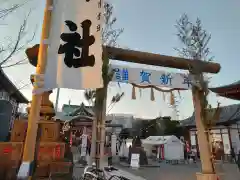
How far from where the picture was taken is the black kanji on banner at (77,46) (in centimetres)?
334

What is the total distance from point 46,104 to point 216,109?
17.2 feet

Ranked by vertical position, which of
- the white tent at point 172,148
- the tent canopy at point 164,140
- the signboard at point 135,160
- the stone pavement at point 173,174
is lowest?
the stone pavement at point 173,174

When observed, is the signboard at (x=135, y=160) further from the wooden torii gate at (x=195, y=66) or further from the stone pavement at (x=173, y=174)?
the wooden torii gate at (x=195, y=66)

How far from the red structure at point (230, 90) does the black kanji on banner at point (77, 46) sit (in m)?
9.17

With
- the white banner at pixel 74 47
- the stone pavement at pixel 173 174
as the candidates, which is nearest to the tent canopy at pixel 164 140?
the stone pavement at pixel 173 174

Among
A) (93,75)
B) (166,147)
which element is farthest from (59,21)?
(166,147)

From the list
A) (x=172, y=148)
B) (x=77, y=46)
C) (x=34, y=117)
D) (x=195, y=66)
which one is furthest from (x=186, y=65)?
(x=172, y=148)

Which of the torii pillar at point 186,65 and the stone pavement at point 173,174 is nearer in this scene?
the torii pillar at point 186,65

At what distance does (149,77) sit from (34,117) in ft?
15.6

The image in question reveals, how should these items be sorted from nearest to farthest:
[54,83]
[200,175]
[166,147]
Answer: [54,83] < [200,175] < [166,147]

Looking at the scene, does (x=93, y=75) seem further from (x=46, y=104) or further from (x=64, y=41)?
(x=46, y=104)

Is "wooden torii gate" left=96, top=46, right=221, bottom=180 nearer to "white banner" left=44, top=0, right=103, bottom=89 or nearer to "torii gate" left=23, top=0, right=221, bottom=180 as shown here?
"torii gate" left=23, top=0, right=221, bottom=180

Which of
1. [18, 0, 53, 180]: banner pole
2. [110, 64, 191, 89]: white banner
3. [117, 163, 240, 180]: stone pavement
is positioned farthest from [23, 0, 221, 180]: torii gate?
[117, 163, 240, 180]: stone pavement

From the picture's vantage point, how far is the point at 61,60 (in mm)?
3281
